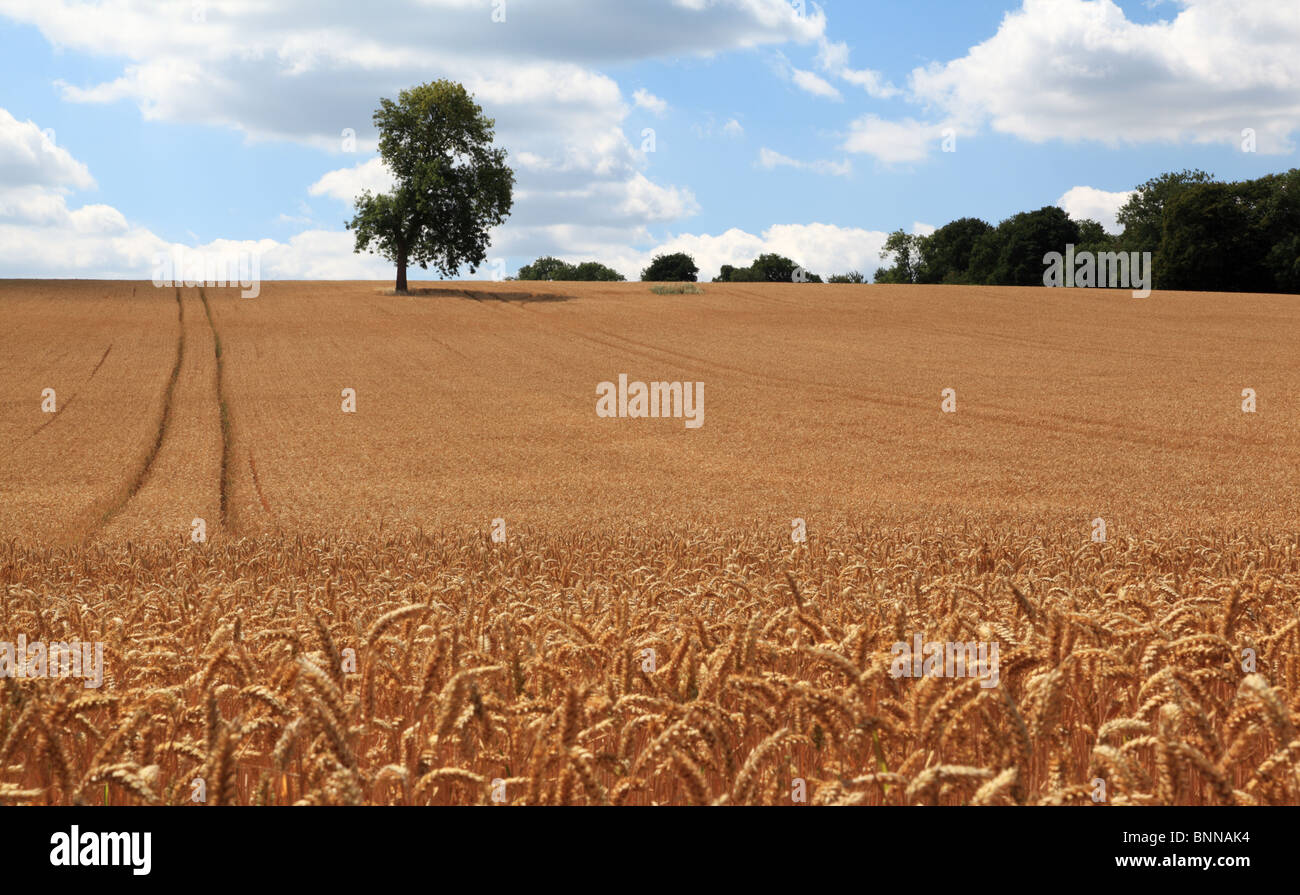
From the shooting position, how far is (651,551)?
1130 cm

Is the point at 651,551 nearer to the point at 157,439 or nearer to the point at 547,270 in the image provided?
the point at 157,439

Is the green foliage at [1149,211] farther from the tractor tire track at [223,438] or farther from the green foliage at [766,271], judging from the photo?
the tractor tire track at [223,438]

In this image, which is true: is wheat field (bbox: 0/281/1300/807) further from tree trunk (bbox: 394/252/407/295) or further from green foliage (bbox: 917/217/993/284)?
green foliage (bbox: 917/217/993/284)

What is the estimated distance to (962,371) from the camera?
3978 cm

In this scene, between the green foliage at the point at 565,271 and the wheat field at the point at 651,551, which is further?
the green foliage at the point at 565,271

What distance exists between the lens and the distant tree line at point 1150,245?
8781 centimetres

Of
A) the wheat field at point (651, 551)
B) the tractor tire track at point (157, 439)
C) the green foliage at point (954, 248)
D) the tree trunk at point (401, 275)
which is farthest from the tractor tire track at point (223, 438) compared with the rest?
the green foliage at point (954, 248)

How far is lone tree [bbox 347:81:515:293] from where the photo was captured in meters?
72.1

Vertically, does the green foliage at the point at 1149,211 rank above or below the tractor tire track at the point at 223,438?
above

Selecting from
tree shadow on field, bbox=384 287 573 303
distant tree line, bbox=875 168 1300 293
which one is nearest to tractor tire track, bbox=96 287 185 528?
tree shadow on field, bbox=384 287 573 303

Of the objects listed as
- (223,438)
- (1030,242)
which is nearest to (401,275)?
(223,438)

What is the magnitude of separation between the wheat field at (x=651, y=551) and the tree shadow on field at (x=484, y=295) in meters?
5.34

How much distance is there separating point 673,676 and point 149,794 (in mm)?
1651
